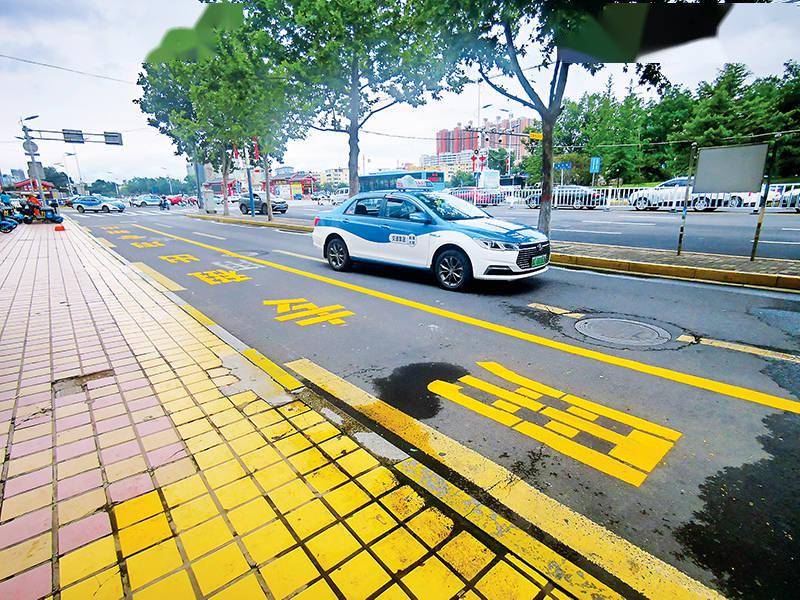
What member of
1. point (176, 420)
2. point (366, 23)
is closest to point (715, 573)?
point (176, 420)

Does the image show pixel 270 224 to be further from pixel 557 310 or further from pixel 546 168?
pixel 557 310

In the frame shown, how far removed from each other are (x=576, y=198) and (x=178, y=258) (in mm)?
23699

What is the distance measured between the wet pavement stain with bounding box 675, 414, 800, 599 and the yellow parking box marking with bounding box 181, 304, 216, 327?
200 inches

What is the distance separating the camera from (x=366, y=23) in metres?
15.7

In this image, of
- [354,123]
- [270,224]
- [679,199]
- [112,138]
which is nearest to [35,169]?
[112,138]

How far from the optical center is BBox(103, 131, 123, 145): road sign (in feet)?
120

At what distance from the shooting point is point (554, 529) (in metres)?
1.95

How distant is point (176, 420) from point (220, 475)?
0.83m

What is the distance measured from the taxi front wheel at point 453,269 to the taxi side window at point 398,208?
107 centimetres

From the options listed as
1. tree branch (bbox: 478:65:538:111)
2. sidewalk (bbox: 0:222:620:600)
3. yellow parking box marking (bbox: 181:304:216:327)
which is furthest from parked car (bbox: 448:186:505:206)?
sidewalk (bbox: 0:222:620:600)

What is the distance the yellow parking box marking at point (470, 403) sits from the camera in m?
2.89

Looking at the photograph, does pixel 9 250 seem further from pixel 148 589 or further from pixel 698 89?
pixel 698 89

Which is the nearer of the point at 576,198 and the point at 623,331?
the point at 623,331

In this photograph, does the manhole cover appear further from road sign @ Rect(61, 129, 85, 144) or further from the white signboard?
road sign @ Rect(61, 129, 85, 144)
